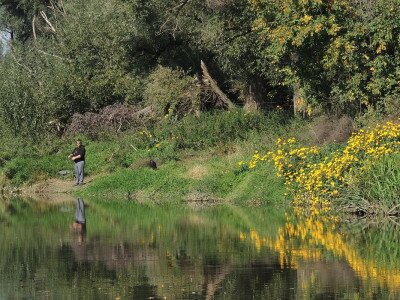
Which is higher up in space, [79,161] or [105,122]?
[105,122]

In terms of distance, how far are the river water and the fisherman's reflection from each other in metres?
0.08

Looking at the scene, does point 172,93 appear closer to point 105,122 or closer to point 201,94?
point 201,94

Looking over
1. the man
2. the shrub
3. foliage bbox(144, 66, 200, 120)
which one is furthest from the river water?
the shrub

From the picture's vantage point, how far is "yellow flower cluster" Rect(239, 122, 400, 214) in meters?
26.2

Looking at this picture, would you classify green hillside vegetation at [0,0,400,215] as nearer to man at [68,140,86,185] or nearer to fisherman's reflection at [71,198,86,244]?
man at [68,140,86,185]

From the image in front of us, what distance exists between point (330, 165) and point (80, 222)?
6.90 m

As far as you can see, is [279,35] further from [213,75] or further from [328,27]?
[213,75]

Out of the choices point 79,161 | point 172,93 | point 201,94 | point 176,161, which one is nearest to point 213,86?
point 201,94

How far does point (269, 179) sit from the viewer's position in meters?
30.6

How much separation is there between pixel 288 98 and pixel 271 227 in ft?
77.5

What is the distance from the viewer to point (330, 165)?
26.6 metres

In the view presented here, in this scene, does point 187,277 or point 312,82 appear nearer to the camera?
point 187,277

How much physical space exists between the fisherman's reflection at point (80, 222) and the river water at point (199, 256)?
0.28 feet

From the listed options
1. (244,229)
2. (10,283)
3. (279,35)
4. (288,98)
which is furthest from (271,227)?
(288,98)
